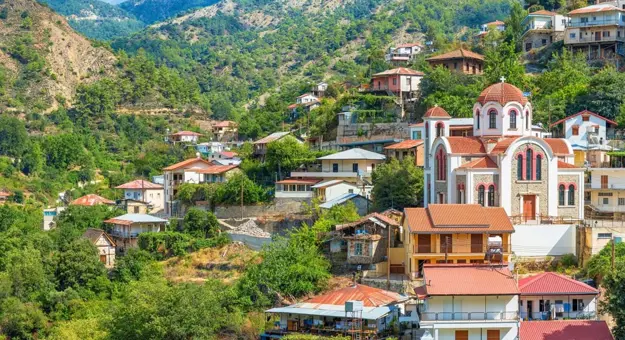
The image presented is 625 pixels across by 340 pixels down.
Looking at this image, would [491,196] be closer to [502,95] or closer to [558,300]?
[502,95]

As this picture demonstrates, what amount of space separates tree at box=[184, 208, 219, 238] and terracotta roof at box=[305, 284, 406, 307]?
52.4ft

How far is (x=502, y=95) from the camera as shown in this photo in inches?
1991

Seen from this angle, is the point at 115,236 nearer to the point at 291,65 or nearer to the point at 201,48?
the point at 291,65

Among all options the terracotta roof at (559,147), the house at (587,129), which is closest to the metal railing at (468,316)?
the terracotta roof at (559,147)

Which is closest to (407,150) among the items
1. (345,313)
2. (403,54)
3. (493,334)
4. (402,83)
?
(402,83)

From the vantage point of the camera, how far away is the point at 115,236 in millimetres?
64312

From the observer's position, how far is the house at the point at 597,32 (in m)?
71.8

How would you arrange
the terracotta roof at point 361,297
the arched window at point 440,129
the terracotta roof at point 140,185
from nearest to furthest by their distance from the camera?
the terracotta roof at point 361,297
the arched window at point 440,129
the terracotta roof at point 140,185

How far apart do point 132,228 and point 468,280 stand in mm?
29981

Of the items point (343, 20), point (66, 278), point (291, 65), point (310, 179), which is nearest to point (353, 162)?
point (310, 179)

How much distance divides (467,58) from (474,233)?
33.3 meters

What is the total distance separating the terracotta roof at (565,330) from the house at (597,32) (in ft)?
127

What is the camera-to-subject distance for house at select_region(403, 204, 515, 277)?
141ft

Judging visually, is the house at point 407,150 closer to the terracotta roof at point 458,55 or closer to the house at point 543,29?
the terracotta roof at point 458,55
